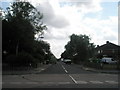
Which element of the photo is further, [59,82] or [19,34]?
[19,34]

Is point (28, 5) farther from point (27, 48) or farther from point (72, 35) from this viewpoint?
point (72, 35)

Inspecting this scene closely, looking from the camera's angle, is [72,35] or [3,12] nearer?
[3,12]

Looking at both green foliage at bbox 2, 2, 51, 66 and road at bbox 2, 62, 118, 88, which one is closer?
road at bbox 2, 62, 118, 88

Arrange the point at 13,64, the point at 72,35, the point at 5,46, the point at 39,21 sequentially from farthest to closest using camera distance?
the point at 72,35, the point at 39,21, the point at 5,46, the point at 13,64

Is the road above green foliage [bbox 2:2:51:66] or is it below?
below

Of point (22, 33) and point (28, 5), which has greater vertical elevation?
point (28, 5)

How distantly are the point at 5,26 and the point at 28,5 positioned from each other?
8.70 m

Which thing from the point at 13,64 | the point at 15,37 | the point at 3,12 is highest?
the point at 3,12

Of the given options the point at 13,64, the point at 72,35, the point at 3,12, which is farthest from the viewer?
the point at 72,35

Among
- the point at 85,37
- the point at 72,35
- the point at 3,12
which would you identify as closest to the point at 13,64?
the point at 3,12

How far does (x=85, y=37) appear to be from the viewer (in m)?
130

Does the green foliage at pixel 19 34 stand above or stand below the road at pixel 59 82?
above

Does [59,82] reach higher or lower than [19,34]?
lower

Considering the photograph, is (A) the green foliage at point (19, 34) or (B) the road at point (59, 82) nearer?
(B) the road at point (59, 82)
